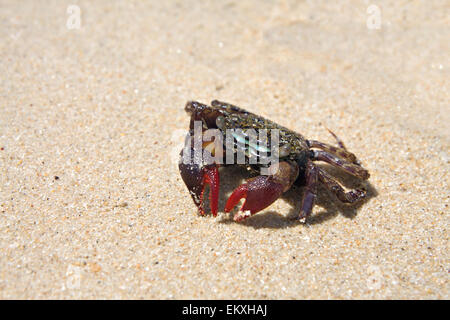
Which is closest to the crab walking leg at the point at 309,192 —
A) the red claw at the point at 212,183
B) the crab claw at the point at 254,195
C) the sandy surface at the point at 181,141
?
the sandy surface at the point at 181,141

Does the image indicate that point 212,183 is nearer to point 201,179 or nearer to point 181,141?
point 201,179

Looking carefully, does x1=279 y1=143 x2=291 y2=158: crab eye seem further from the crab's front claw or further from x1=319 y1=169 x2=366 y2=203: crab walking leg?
the crab's front claw

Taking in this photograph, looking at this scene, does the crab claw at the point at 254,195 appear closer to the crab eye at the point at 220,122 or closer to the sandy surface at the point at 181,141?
the sandy surface at the point at 181,141

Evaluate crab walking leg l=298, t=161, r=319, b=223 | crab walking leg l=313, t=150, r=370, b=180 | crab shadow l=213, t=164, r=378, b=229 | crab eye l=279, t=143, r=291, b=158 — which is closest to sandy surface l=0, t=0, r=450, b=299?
crab shadow l=213, t=164, r=378, b=229
